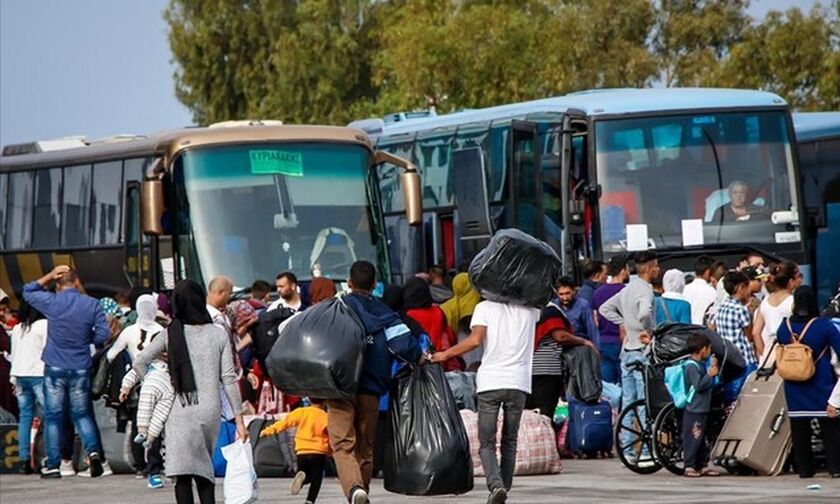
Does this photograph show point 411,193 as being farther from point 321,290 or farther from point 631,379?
point 321,290

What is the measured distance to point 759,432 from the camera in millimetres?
18906

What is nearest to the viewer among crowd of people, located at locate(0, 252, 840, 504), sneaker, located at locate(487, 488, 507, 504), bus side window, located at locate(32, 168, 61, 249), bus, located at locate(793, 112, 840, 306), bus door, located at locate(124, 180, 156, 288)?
crowd of people, located at locate(0, 252, 840, 504)

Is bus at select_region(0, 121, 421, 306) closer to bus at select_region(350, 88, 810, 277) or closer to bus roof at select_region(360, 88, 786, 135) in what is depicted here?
bus at select_region(350, 88, 810, 277)

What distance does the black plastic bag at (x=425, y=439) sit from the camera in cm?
1620

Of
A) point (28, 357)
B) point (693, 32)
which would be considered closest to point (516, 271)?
point (28, 357)

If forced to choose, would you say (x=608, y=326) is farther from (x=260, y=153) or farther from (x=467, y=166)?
(x=467, y=166)

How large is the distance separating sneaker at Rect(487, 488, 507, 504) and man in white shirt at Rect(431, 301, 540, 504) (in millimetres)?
307

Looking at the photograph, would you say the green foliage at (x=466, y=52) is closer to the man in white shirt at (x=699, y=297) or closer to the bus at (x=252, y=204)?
the bus at (x=252, y=204)

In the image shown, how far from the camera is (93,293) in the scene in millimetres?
29703

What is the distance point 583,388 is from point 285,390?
6494 millimetres

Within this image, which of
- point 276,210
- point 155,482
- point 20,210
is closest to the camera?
point 155,482

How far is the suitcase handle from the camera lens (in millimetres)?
18953

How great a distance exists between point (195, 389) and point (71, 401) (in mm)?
6997

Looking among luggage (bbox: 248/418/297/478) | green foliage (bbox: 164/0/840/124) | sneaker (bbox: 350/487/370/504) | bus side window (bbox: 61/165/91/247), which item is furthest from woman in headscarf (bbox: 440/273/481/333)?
green foliage (bbox: 164/0/840/124)
